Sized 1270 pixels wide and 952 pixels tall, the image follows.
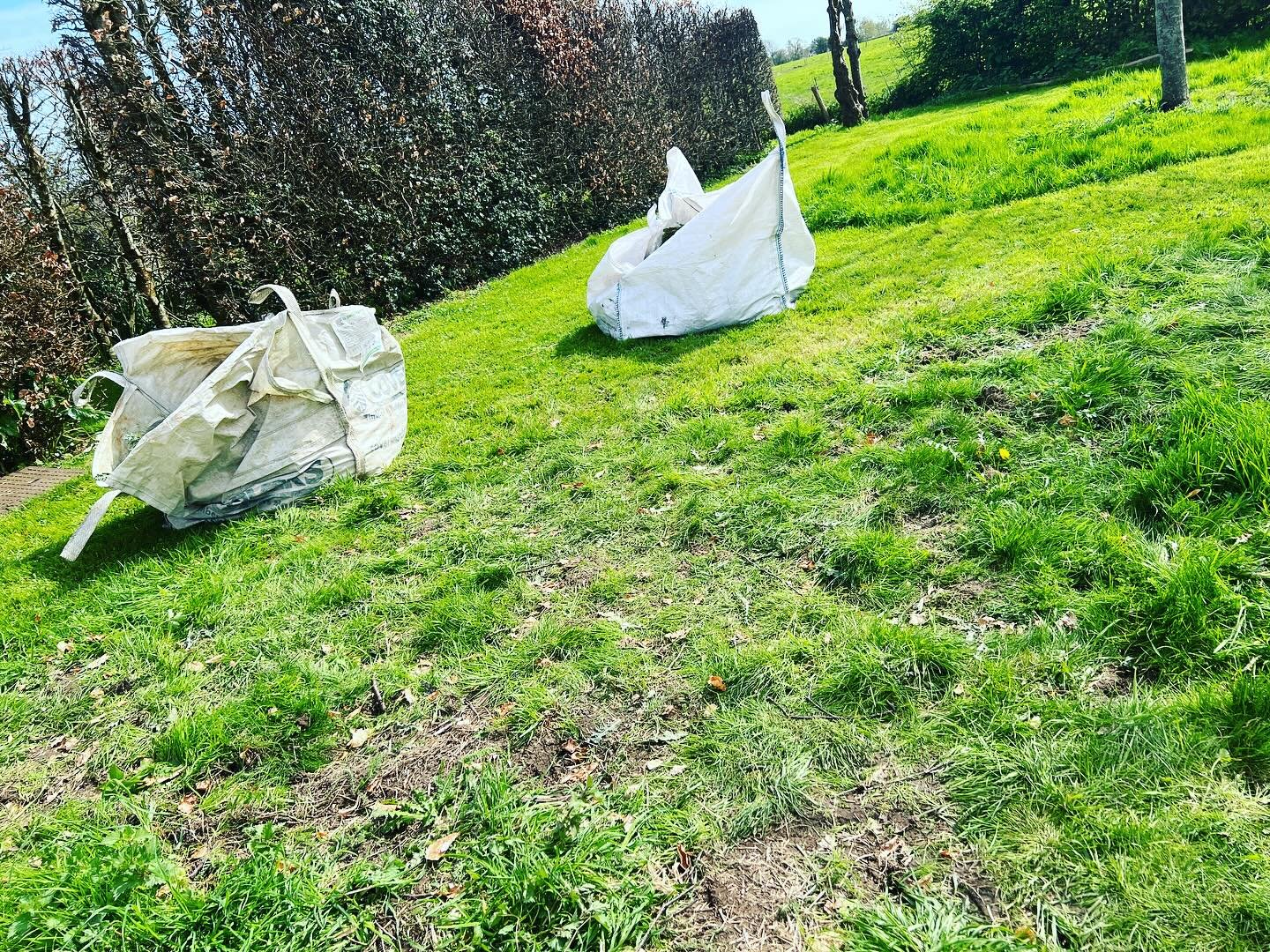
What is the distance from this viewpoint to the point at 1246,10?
14320 mm

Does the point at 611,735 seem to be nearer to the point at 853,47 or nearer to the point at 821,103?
the point at 853,47

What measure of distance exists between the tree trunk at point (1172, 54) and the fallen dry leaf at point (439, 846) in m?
11.5

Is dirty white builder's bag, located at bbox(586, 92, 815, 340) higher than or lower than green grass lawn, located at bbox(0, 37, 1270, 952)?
higher

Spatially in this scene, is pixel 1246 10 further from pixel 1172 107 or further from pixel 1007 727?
pixel 1007 727

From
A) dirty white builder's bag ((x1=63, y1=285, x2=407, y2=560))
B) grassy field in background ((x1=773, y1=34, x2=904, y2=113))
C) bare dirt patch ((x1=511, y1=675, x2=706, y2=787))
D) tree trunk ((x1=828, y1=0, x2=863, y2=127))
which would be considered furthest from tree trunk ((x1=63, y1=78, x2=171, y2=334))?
grassy field in background ((x1=773, y1=34, x2=904, y2=113))

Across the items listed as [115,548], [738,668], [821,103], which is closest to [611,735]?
[738,668]

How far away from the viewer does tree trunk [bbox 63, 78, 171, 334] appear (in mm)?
7805

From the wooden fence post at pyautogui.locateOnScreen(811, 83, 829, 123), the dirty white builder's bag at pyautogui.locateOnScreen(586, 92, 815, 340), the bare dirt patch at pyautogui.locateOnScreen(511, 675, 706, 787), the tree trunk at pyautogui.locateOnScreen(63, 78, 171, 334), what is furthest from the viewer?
the wooden fence post at pyautogui.locateOnScreen(811, 83, 829, 123)

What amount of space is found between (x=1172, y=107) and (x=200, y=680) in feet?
39.0

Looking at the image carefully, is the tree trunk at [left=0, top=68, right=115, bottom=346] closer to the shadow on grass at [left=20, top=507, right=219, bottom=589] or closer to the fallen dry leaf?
the shadow on grass at [left=20, top=507, right=219, bottom=589]

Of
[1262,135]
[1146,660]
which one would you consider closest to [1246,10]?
[1262,135]

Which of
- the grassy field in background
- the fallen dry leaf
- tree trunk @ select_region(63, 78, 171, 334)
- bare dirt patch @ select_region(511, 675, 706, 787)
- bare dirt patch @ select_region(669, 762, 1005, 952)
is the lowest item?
bare dirt patch @ select_region(669, 762, 1005, 952)

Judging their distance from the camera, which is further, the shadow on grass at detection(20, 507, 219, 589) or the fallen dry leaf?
the shadow on grass at detection(20, 507, 219, 589)

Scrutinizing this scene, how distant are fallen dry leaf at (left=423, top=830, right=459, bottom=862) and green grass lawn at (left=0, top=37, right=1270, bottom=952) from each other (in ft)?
0.05
